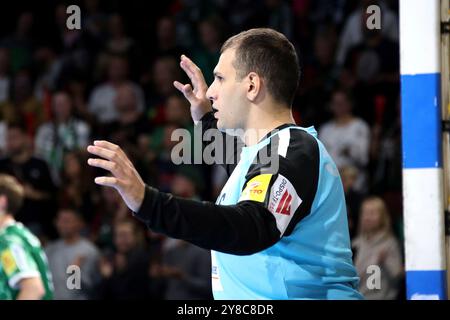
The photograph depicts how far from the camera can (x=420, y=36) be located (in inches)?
163

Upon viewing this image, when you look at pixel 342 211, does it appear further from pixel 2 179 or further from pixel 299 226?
pixel 2 179

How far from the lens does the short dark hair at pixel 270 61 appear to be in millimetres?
3777

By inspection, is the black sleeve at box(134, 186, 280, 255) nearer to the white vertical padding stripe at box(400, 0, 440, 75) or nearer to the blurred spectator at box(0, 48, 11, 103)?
the white vertical padding stripe at box(400, 0, 440, 75)

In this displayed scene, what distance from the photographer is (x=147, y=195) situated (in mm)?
3094

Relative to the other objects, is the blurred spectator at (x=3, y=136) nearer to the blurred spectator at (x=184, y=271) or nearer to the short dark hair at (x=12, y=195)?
the blurred spectator at (x=184, y=271)

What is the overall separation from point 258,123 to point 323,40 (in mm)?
6586

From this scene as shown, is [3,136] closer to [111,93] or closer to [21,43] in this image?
[111,93]

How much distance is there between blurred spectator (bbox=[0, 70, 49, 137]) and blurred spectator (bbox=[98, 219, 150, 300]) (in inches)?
89.8

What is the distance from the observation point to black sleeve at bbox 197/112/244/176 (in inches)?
175

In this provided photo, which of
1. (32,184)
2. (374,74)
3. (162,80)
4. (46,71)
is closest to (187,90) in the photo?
(374,74)

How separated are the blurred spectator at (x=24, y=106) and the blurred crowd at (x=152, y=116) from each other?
0.02m

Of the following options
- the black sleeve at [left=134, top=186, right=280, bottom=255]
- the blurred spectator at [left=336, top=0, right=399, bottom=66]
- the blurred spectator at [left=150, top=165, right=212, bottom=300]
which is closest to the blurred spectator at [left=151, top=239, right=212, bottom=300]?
the blurred spectator at [left=150, top=165, right=212, bottom=300]

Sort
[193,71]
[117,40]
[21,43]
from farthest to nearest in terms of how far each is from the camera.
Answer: [21,43] → [117,40] → [193,71]

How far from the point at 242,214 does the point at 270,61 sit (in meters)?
0.83
